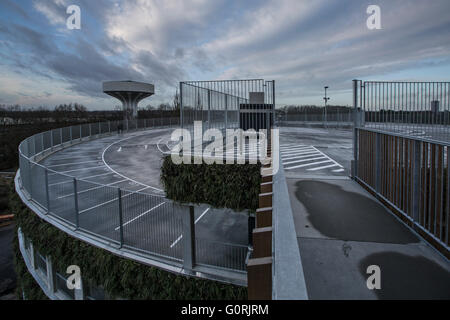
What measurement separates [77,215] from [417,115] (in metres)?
11.9

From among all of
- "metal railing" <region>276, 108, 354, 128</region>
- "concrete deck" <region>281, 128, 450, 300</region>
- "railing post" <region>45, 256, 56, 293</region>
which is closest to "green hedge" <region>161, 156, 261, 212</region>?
"concrete deck" <region>281, 128, 450, 300</region>

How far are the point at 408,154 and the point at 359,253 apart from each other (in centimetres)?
206

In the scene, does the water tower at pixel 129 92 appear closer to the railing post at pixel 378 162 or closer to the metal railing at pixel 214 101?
the metal railing at pixel 214 101

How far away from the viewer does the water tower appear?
175 feet

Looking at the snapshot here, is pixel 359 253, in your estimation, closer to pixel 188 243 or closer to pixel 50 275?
pixel 188 243

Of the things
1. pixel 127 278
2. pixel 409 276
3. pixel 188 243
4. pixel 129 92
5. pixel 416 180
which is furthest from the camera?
pixel 129 92

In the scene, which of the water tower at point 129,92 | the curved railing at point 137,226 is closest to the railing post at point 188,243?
the curved railing at point 137,226

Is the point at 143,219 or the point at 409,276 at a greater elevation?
the point at 409,276

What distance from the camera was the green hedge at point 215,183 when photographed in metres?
8.57

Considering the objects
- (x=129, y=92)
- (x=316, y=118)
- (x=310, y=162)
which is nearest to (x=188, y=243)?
(x=310, y=162)

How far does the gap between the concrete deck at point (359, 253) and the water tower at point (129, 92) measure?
53.2 meters

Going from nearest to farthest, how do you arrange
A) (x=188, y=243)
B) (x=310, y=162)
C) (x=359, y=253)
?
(x=359, y=253) < (x=188, y=243) < (x=310, y=162)

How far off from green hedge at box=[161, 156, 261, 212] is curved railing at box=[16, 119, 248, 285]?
872 millimetres

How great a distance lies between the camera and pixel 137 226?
1165cm
